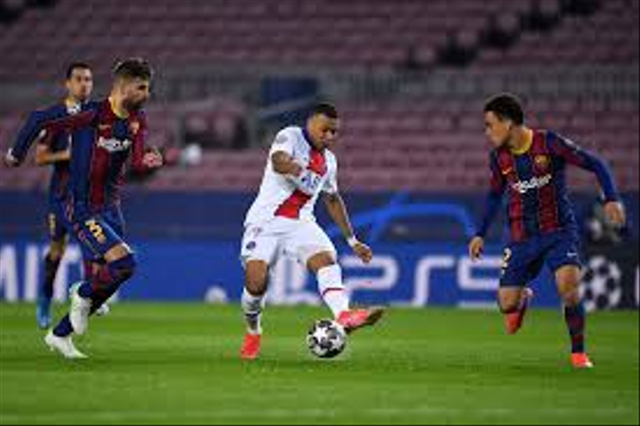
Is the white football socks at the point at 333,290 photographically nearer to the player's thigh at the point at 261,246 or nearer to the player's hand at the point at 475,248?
the player's thigh at the point at 261,246

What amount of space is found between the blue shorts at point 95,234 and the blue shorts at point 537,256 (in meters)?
2.97

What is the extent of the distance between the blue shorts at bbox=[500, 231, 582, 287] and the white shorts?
1.37 metres

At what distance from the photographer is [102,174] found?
47.3 feet

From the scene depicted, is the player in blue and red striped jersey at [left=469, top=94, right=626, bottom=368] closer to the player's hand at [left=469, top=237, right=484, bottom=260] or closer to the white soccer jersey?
the player's hand at [left=469, top=237, right=484, bottom=260]

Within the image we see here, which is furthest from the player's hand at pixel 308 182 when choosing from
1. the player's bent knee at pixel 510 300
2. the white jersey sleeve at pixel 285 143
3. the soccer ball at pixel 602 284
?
the soccer ball at pixel 602 284

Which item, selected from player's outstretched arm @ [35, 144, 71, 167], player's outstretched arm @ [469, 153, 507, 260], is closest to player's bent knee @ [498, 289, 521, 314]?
player's outstretched arm @ [469, 153, 507, 260]

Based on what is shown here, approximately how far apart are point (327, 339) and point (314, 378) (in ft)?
4.60

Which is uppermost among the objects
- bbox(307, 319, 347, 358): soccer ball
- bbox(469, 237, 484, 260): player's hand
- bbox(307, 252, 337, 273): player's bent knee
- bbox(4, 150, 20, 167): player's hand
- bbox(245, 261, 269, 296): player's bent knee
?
bbox(4, 150, 20, 167): player's hand

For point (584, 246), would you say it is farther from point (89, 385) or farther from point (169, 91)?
point (89, 385)

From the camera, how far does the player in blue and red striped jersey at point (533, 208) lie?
13688mm

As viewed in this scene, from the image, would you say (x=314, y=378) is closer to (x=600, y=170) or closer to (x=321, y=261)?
(x=321, y=261)

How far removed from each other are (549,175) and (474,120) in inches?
635

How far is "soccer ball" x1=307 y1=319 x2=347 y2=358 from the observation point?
13.7m

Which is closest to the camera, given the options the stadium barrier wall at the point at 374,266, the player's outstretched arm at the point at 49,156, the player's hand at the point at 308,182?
the player's hand at the point at 308,182
